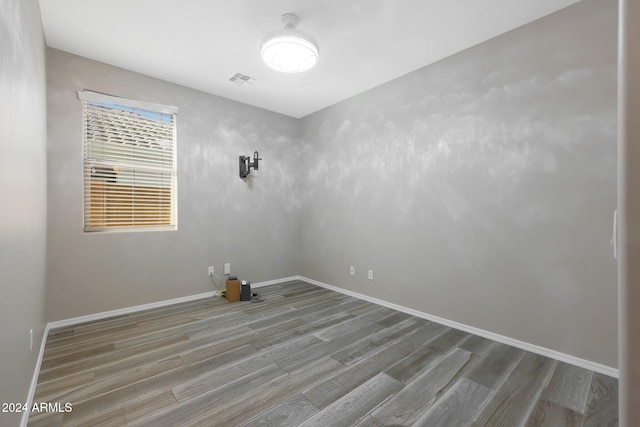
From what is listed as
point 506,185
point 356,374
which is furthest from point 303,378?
point 506,185

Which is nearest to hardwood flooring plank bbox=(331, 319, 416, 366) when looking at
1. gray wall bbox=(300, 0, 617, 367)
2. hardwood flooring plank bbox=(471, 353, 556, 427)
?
gray wall bbox=(300, 0, 617, 367)

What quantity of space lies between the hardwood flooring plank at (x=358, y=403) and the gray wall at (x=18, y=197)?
1411 mm

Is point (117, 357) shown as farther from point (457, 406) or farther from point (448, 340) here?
point (448, 340)

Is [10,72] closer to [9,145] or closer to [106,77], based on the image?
[9,145]

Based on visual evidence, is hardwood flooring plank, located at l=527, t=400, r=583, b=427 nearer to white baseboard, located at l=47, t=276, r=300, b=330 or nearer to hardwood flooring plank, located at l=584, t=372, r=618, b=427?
hardwood flooring plank, located at l=584, t=372, r=618, b=427

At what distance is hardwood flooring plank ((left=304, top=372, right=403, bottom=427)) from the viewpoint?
1571 mm

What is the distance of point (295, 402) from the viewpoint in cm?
172

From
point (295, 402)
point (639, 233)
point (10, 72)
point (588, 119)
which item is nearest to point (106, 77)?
point (10, 72)

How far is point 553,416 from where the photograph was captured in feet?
5.34

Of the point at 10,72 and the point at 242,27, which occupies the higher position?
the point at 242,27

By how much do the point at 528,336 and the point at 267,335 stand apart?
88.3 inches

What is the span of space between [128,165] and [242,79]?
1637 millimetres

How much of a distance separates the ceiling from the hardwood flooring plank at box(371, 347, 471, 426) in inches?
108

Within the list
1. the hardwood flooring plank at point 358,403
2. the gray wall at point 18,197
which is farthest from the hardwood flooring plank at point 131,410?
the hardwood flooring plank at point 358,403
